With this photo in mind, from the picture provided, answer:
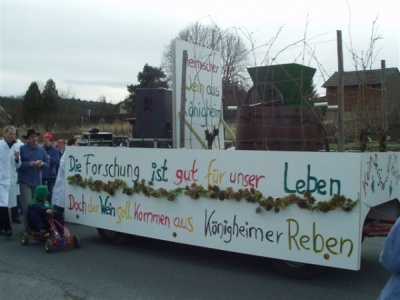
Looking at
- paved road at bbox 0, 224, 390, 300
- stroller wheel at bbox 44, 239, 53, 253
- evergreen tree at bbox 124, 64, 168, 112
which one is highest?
evergreen tree at bbox 124, 64, 168, 112

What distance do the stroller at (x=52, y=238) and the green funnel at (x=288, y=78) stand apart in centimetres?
337

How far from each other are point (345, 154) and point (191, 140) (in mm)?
3287

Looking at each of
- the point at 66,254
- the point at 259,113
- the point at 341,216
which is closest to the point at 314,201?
the point at 341,216

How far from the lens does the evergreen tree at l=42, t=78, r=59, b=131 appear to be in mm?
43531

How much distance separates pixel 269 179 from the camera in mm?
4906

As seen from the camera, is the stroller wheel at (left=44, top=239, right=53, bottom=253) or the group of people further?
the group of people

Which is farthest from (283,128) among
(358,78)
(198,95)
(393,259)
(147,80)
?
(147,80)

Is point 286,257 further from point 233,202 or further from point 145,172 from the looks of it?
point 145,172

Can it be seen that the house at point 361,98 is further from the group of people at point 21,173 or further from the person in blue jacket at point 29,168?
the person in blue jacket at point 29,168

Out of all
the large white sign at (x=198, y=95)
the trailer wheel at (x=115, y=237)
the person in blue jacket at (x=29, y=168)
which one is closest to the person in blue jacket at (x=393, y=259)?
the large white sign at (x=198, y=95)

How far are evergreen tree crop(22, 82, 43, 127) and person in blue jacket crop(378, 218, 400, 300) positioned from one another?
1754 inches

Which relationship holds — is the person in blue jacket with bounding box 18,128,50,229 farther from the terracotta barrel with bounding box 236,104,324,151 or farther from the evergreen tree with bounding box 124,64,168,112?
the evergreen tree with bounding box 124,64,168,112

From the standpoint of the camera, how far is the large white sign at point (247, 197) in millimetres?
4488

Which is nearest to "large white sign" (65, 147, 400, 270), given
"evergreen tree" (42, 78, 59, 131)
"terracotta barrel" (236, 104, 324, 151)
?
"terracotta barrel" (236, 104, 324, 151)
